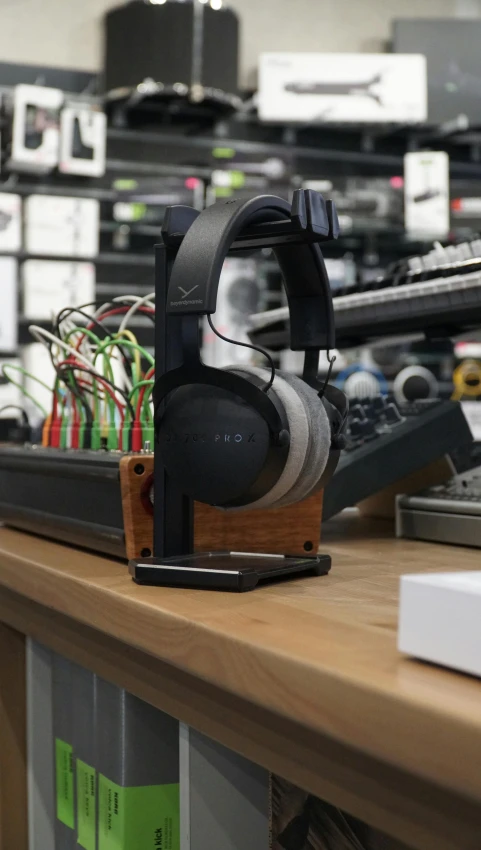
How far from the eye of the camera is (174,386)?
0.69 m

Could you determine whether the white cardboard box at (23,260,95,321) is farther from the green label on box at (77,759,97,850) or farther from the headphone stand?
the headphone stand

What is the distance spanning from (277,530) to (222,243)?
9.7 inches

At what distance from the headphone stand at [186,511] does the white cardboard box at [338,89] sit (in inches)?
141

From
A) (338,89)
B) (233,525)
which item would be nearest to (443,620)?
(233,525)

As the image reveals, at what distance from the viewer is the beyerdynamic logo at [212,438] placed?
0.65 meters

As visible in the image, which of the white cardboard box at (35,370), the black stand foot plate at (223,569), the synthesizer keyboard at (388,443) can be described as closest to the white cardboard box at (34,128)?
the white cardboard box at (35,370)

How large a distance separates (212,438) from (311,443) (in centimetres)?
7

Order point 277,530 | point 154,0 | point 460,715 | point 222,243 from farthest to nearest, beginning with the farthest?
point 154,0 → point 277,530 → point 222,243 → point 460,715

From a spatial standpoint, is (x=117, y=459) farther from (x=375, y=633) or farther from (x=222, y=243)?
(x=375, y=633)

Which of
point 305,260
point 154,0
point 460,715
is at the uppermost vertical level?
point 154,0

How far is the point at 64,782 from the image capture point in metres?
1.09

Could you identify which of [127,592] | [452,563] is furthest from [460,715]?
[452,563]

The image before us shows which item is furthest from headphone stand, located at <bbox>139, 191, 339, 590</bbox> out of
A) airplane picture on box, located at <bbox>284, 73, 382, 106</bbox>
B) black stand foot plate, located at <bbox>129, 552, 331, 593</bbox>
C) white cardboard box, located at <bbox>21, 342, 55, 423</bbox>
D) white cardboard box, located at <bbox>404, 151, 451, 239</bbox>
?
airplane picture on box, located at <bbox>284, 73, 382, 106</bbox>

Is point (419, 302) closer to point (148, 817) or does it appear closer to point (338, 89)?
point (148, 817)
